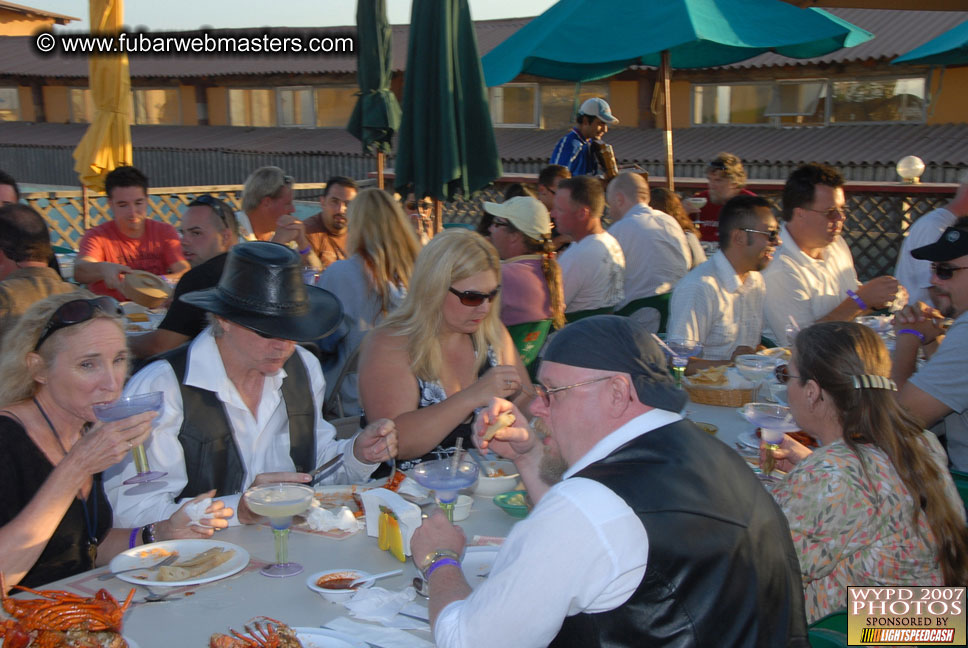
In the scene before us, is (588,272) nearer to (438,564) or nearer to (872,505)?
(872,505)

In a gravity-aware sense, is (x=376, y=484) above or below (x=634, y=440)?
below

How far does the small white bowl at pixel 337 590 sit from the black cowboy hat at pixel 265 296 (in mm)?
915

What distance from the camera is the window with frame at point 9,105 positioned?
1176 inches

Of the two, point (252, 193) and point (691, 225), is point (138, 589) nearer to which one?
point (252, 193)

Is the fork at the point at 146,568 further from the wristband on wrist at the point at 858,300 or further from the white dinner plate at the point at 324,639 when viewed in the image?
the wristband on wrist at the point at 858,300

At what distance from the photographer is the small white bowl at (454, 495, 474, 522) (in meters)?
2.74

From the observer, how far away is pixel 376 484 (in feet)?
10.1

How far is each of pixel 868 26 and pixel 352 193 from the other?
15.9 meters

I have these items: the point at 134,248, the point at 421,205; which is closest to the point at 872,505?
the point at 134,248

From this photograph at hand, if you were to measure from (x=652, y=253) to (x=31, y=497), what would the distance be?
5.30 metres

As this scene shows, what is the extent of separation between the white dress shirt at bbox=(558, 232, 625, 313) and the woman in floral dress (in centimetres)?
379

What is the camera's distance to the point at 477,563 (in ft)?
7.77

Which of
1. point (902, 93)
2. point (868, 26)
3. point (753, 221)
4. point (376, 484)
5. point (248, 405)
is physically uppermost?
point (868, 26)

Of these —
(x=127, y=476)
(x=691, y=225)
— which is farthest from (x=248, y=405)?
(x=691, y=225)
